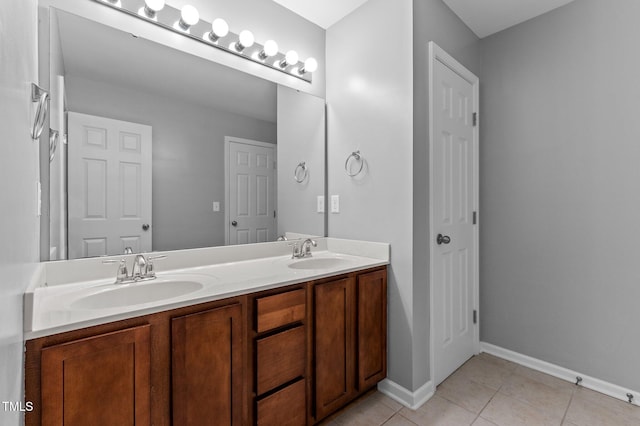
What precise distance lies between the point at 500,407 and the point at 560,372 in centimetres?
66

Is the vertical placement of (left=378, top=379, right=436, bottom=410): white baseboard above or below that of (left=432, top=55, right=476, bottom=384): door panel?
below

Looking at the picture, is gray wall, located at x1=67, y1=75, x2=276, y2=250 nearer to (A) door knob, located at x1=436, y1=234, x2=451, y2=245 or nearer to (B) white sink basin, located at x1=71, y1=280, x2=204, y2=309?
(B) white sink basin, located at x1=71, y1=280, x2=204, y2=309

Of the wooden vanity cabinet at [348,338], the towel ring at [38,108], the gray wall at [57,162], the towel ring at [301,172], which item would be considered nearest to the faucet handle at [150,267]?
the gray wall at [57,162]

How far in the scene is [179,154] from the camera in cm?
158

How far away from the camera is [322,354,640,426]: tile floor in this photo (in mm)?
1619

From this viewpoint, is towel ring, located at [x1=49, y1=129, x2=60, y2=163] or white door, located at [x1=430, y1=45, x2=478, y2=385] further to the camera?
white door, located at [x1=430, y1=45, x2=478, y2=385]

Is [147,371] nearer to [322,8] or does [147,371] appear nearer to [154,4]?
[154,4]

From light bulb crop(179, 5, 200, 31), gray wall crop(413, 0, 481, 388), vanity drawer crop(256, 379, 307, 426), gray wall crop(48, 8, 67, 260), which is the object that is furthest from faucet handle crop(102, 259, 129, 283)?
gray wall crop(413, 0, 481, 388)

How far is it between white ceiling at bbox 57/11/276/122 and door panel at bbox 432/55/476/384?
1.16m

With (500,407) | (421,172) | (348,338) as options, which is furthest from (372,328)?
(421,172)

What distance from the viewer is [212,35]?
169 centimetres

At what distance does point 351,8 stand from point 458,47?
81 cm

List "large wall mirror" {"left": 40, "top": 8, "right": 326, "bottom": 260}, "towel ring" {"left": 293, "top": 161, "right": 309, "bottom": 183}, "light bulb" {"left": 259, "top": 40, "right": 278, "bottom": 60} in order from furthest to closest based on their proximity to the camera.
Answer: "towel ring" {"left": 293, "top": 161, "right": 309, "bottom": 183}, "light bulb" {"left": 259, "top": 40, "right": 278, "bottom": 60}, "large wall mirror" {"left": 40, "top": 8, "right": 326, "bottom": 260}

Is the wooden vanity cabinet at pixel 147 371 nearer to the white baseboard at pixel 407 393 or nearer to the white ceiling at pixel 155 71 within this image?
the white baseboard at pixel 407 393
